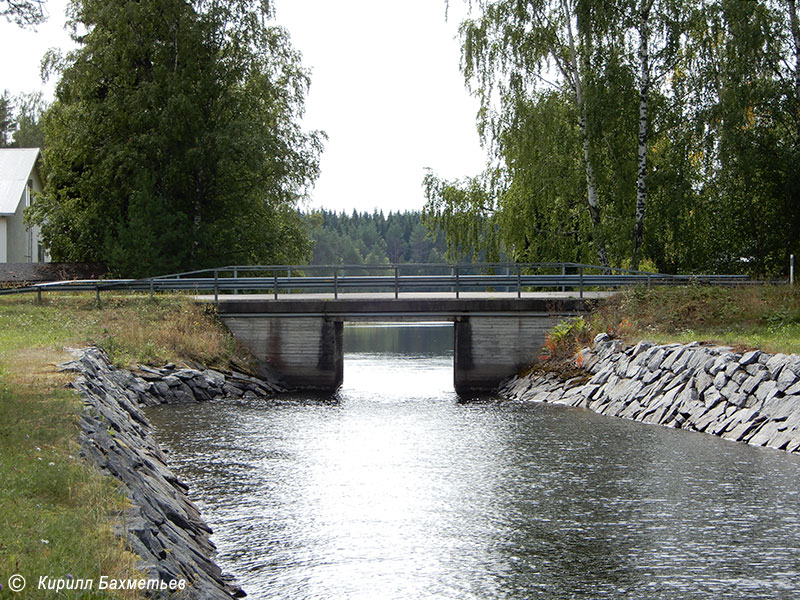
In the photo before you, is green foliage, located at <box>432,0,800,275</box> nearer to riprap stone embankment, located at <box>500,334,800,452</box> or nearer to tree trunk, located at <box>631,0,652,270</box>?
tree trunk, located at <box>631,0,652,270</box>

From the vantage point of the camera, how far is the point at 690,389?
2150cm

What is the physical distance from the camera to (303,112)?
44.6 m

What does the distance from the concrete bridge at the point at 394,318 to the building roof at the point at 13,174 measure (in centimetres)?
2609

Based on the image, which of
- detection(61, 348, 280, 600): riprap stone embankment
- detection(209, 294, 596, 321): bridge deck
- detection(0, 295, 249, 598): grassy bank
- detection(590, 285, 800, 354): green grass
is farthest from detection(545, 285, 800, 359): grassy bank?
detection(0, 295, 249, 598): grassy bank

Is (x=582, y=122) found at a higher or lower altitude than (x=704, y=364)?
higher

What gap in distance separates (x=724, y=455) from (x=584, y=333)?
11.2 metres

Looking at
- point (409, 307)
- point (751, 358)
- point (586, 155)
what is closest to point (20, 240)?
point (409, 307)

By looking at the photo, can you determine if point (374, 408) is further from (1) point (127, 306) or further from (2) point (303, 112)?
(2) point (303, 112)

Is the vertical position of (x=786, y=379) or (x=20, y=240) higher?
(x=20, y=240)

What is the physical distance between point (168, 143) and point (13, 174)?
20.4 m

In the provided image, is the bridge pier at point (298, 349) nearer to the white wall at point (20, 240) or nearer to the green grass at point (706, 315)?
the green grass at point (706, 315)

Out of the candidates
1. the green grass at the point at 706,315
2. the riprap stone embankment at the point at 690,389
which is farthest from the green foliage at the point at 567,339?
the riprap stone embankment at the point at 690,389

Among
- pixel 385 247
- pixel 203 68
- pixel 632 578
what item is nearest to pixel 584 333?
pixel 632 578

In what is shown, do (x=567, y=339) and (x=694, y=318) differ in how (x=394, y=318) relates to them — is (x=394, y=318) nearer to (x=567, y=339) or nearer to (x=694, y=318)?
(x=567, y=339)
